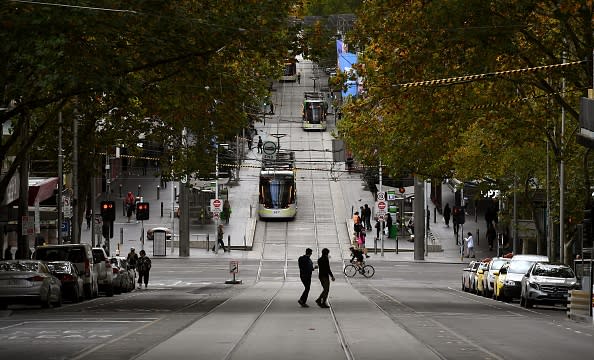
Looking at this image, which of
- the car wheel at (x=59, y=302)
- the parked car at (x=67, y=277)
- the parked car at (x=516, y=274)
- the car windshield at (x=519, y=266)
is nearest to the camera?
the car wheel at (x=59, y=302)

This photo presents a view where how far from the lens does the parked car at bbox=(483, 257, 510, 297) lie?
46.0m

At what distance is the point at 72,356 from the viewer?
67.4 ft

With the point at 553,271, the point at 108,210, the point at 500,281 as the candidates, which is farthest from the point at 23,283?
the point at 108,210

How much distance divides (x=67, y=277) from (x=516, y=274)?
14985 millimetres

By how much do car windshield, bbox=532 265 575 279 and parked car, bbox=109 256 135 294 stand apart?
51.3ft

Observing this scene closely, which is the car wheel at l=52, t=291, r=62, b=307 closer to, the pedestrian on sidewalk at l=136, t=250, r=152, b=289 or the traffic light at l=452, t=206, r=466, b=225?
the pedestrian on sidewalk at l=136, t=250, r=152, b=289

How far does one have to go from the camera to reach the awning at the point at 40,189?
56.1 meters

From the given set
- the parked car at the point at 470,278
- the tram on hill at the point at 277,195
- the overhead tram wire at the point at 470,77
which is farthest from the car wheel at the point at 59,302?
the tram on hill at the point at 277,195

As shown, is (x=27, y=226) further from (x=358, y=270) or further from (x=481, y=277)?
(x=358, y=270)

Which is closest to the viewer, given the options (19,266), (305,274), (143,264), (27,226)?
(19,266)

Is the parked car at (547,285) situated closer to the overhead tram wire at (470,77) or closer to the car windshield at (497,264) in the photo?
the car windshield at (497,264)

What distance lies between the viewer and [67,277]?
39531 mm

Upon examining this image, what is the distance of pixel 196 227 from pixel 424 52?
54.0 m

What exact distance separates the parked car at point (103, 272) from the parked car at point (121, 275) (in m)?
0.88
